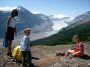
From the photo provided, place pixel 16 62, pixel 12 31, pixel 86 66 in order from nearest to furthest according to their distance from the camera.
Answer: pixel 86 66, pixel 16 62, pixel 12 31

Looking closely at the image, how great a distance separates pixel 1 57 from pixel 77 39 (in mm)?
5868

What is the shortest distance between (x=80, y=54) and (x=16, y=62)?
196 inches

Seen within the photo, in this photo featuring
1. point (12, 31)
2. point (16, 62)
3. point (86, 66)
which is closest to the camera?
point (86, 66)

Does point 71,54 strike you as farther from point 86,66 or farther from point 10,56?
point 10,56

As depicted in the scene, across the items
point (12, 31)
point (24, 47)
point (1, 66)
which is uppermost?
point (12, 31)

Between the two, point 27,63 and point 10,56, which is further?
point 10,56

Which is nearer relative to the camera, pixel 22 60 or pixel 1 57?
pixel 22 60

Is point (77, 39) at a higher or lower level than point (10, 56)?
higher

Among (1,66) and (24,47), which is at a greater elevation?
(24,47)

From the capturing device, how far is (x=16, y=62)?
13.5 meters

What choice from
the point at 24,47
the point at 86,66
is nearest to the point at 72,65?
the point at 86,66

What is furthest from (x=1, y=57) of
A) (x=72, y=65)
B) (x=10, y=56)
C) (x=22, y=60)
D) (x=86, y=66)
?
(x=86, y=66)

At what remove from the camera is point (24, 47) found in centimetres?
1286

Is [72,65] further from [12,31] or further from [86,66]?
[12,31]
